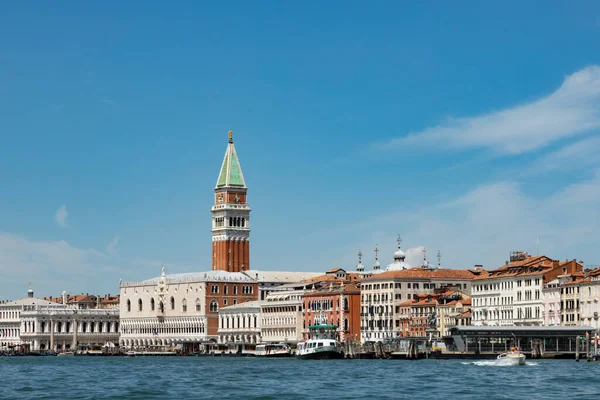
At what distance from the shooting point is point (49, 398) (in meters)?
62.1

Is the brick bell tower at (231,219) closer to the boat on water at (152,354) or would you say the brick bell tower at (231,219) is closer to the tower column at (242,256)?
the tower column at (242,256)

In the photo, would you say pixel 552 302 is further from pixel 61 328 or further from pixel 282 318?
pixel 61 328

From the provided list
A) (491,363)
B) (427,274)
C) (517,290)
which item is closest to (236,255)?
(427,274)

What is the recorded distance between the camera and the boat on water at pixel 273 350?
132m

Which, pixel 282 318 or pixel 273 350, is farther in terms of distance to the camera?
pixel 282 318

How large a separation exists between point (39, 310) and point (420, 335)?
74.5 metres

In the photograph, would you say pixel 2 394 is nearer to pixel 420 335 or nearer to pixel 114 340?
pixel 420 335

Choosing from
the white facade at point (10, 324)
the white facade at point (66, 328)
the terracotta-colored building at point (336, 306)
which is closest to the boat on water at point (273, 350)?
the terracotta-colored building at point (336, 306)

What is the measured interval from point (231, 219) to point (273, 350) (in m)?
40.5

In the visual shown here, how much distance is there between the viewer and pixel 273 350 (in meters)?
135

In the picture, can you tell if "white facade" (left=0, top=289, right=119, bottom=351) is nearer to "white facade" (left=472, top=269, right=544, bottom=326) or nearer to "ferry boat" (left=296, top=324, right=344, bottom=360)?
"ferry boat" (left=296, top=324, right=344, bottom=360)

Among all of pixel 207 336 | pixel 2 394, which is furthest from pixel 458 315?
pixel 2 394

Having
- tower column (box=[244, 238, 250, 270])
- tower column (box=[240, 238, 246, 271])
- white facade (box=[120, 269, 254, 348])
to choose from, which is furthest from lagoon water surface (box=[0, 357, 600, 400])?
tower column (box=[244, 238, 250, 270])

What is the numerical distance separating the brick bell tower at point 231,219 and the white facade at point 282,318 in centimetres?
1811
